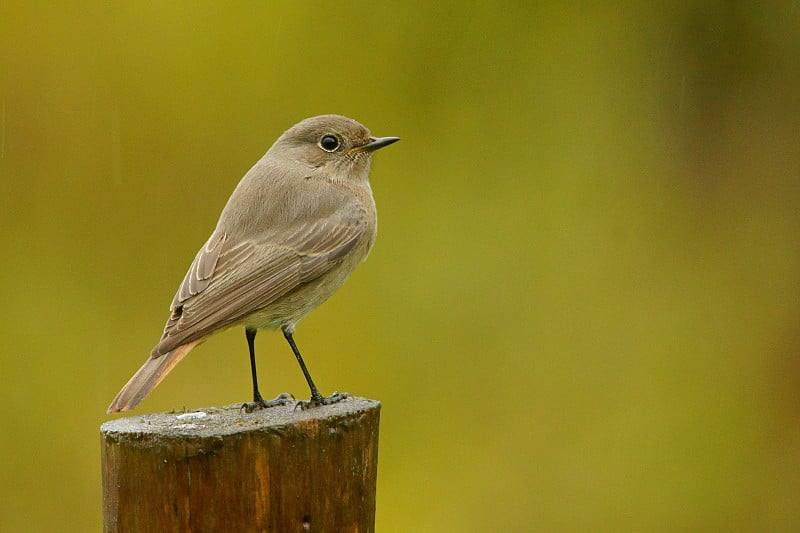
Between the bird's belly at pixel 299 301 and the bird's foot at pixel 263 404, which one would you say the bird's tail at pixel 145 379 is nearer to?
the bird's foot at pixel 263 404

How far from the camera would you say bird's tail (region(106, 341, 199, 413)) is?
12.7ft

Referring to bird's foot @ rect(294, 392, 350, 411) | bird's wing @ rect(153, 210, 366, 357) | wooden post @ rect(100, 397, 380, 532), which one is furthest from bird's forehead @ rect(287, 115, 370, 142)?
wooden post @ rect(100, 397, 380, 532)

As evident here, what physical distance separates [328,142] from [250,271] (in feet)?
3.53

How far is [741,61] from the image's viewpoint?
8.12 meters

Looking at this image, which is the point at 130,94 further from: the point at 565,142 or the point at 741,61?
the point at 741,61

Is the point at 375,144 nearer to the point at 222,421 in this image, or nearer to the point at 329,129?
the point at 329,129

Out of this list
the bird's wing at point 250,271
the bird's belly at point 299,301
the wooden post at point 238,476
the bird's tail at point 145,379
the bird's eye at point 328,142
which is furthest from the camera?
the bird's eye at point 328,142

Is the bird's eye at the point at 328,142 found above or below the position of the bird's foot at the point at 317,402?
above

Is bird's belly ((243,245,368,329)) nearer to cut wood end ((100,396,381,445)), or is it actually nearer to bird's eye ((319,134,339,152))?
bird's eye ((319,134,339,152))

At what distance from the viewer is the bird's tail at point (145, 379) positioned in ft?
12.7

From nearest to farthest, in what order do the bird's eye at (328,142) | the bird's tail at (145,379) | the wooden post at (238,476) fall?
the wooden post at (238,476) < the bird's tail at (145,379) < the bird's eye at (328,142)

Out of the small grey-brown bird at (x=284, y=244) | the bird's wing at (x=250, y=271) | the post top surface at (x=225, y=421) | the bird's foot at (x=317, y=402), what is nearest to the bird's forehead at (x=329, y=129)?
the small grey-brown bird at (x=284, y=244)

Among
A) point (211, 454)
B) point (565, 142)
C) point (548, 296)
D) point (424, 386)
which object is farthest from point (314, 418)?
point (565, 142)

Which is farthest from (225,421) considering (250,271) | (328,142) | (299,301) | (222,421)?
(328,142)
